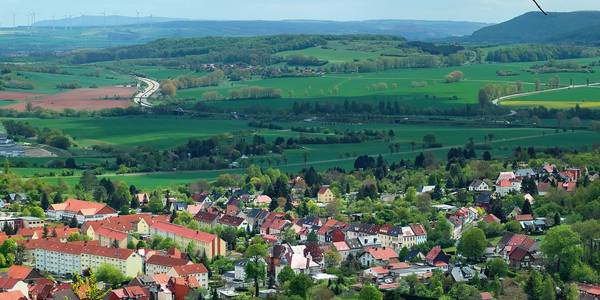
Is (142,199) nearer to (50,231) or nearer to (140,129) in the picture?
(50,231)

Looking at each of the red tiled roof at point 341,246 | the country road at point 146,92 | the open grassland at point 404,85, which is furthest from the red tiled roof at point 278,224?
the country road at point 146,92

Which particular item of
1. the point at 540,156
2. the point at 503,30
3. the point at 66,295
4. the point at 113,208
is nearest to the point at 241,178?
the point at 113,208

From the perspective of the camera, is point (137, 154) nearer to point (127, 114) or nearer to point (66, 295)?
point (127, 114)

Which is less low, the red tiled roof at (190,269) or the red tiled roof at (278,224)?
the red tiled roof at (190,269)

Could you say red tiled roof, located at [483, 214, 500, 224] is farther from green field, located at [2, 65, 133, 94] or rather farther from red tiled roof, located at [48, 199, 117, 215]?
green field, located at [2, 65, 133, 94]

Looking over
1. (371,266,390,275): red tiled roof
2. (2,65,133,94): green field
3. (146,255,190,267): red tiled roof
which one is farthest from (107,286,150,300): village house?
(2,65,133,94): green field

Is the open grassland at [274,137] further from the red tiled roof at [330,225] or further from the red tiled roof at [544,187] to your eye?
the red tiled roof at [330,225]
